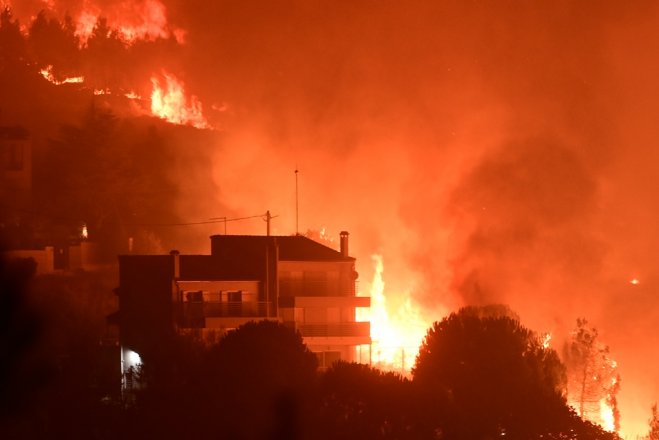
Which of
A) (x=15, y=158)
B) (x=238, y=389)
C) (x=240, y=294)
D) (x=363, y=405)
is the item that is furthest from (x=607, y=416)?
(x=15, y=158)

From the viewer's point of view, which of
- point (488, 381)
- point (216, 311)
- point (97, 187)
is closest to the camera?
point (488, 381)

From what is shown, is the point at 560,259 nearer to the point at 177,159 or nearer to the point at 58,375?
the point at 177,159

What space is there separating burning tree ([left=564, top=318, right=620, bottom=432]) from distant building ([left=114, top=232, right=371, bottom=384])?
1779cm

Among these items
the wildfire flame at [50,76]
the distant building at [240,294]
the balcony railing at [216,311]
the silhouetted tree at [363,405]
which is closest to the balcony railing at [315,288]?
the distant building at [240,294]

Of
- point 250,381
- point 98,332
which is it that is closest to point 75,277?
point 98,332

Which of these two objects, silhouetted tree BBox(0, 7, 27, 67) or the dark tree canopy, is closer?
the dark tree canopy

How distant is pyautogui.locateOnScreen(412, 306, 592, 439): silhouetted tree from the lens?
5369 cm

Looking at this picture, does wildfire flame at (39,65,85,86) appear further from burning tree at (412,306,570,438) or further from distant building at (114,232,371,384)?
burning tree at (412,306,570,438)

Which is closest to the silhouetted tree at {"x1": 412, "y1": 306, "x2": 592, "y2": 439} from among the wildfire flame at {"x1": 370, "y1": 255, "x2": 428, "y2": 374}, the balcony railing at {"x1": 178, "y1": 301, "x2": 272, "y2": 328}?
the balcony railing at {"x1": 178, "y1": 301, "x2": 272, "y2": 328}

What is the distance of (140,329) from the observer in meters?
62.4

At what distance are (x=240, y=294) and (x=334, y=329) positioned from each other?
5.03 metres

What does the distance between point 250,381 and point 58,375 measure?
6.82 metres

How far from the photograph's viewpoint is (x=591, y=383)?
80125 millimetres

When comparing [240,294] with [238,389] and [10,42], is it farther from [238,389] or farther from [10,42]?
[10,42]
